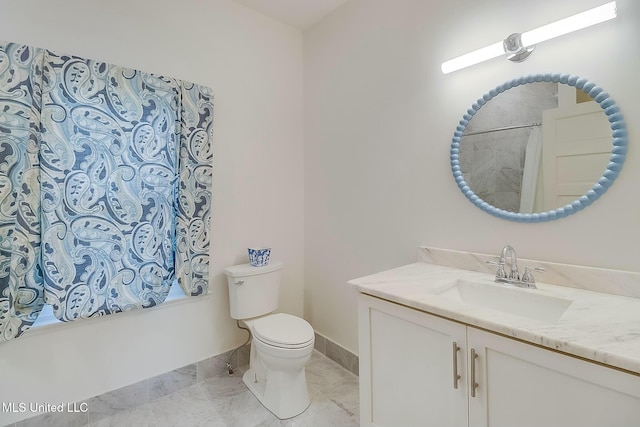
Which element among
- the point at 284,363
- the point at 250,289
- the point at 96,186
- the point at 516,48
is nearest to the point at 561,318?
the point at 516,48

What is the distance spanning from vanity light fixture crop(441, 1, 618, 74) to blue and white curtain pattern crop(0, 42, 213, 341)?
1499mm

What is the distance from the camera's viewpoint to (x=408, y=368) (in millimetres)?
1192

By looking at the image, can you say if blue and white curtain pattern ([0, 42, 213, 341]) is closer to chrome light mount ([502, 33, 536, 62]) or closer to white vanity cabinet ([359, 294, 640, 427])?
white vanity cabinet ([359, 294, 640, 427])

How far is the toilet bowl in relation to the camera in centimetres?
165

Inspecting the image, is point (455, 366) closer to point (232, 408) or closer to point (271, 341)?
point (271, 341)

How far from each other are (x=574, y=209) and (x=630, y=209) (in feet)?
0.52

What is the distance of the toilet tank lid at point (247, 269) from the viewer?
1968 millimetres

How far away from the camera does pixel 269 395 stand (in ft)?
5.76

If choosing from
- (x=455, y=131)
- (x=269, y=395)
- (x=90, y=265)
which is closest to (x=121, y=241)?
(x=90, y=265)

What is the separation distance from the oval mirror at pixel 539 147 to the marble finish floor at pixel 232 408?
4.52 ft

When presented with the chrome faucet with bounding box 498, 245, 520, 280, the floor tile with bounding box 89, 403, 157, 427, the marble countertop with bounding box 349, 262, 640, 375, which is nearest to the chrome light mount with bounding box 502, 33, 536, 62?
the chrome faucet with bounding box 498, 245, 520, 280

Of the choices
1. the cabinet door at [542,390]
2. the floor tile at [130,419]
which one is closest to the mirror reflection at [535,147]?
the cabinet door at [542,390]

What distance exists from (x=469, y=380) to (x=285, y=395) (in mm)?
1079

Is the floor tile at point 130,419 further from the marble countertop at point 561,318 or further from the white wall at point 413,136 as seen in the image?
the marble countertop at point 561,318
